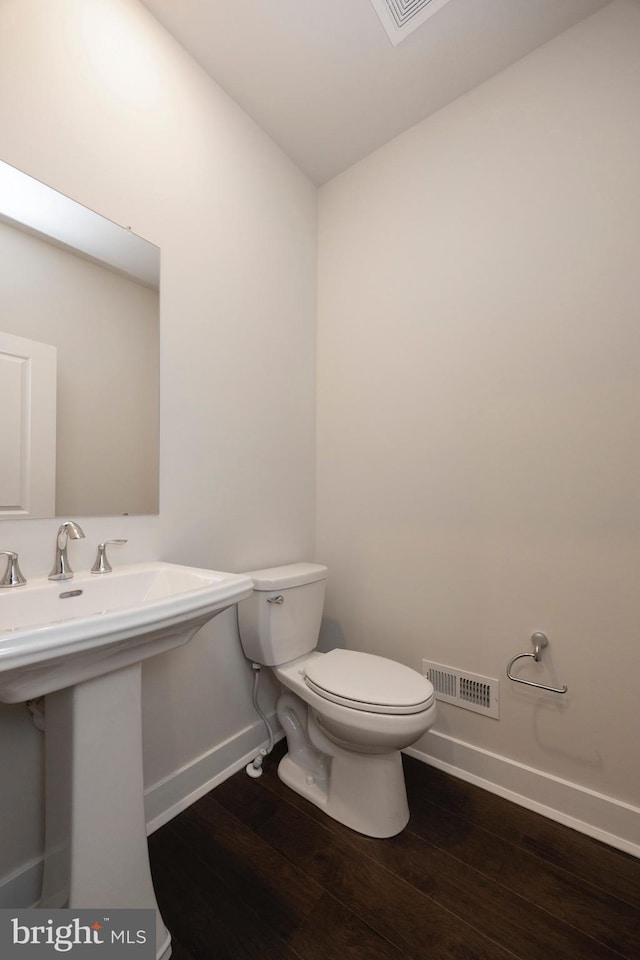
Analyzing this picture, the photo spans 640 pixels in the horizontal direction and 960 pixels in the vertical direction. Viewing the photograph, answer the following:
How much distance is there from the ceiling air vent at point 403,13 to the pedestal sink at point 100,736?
1828 mm

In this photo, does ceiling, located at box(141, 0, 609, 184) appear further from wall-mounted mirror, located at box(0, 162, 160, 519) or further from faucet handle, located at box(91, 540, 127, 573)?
faucet handle, located at box(91, 540, 127, 573)

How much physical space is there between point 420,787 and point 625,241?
196cm

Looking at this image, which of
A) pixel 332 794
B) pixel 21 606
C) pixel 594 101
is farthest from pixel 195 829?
pixel 594 101

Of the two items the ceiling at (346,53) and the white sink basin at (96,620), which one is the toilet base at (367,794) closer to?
the white sink basin at (96,620)

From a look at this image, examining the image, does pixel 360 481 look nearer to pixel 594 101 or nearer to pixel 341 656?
pixel 341 656

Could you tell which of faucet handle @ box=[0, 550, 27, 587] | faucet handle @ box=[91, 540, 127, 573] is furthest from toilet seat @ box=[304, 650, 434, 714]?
faucet handle @ box=[0, 550, 27, 587]

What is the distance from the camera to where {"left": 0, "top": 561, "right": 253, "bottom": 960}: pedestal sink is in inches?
28.8

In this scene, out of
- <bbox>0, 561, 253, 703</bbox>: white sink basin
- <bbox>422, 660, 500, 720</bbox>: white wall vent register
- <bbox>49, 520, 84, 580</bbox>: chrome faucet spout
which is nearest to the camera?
<bbox>0, 561, 253, 703</bbox>: white sink basin

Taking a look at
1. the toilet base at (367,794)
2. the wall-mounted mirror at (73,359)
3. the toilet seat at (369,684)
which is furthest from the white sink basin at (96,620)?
the toilet base at (367,794)

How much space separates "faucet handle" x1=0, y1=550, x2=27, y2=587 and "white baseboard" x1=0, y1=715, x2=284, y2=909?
0.70 m

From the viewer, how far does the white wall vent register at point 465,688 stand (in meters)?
1.43

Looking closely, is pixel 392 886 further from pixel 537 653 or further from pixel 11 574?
pixel 11 574

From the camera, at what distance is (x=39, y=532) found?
40.4 inches

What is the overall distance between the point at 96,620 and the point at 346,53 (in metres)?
1.96
